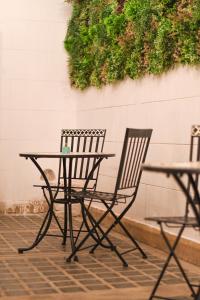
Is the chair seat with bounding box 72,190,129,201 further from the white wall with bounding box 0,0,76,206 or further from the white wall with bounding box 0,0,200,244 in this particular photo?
the white wall with bounding box 0,0,76,206

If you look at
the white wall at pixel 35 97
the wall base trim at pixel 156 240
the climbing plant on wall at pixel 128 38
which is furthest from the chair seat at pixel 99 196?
the white wall at pixel 35 97

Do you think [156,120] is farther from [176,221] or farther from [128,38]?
[176,221]

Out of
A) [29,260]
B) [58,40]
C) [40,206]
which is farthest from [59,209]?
[29,260]

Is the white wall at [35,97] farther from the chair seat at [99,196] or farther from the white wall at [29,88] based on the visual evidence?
the chair seat at [99,196]

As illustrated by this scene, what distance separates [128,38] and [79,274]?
2.49 metres

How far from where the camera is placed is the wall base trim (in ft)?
15.3

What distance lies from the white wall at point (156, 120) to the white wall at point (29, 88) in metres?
0.99

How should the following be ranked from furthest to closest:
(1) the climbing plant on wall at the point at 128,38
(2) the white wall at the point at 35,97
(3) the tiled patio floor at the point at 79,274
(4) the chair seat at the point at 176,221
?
(2) the white wall at the point at 35,97 < (1) the climbing plant on wall at the point at 128,38 < (3) the tiled patio floor at the point at 79,274 < (4) the chair seat at the point at 176,221

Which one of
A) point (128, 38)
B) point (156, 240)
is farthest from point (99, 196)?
point (128, 38)

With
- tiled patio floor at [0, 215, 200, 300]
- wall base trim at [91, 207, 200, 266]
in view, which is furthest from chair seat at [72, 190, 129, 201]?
wall base trim at [91, 207, 200, 266]

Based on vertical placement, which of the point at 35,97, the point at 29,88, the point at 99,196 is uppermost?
the point at 29,88

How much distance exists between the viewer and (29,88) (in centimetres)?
733

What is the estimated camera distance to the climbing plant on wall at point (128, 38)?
15.9 ft

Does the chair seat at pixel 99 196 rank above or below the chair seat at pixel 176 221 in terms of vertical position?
below
